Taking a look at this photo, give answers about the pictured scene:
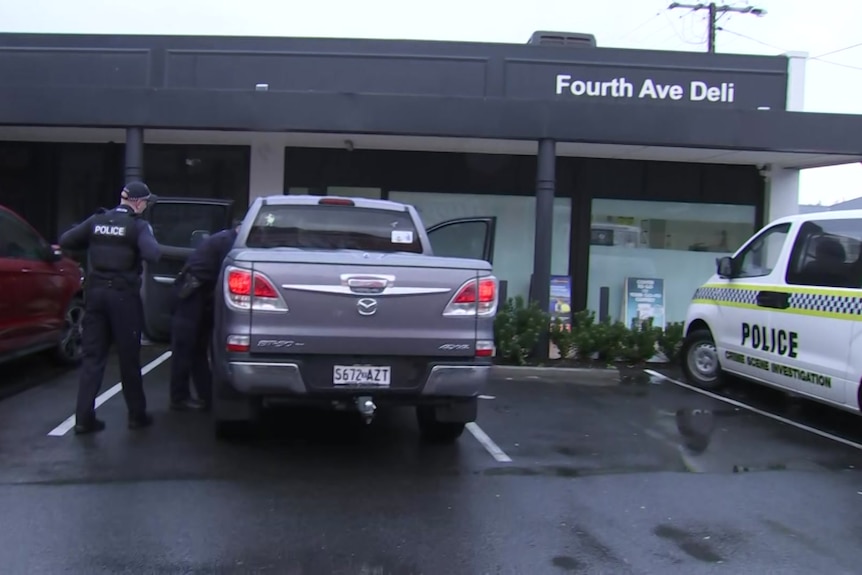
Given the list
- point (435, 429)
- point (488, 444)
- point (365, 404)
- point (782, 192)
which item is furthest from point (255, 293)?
point (782, 192)

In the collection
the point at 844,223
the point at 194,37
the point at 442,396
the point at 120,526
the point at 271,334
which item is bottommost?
the point at 120,526

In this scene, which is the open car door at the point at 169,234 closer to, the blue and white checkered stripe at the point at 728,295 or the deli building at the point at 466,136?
the deli building at the point at 466,136

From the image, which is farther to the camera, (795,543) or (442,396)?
(442,396)

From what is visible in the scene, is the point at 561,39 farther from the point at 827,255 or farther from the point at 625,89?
the point at 827,255

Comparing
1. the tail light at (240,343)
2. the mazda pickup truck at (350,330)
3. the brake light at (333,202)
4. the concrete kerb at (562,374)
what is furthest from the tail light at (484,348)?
the concrete kerb at (562,374)

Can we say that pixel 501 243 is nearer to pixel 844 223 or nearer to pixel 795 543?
pixel 844 223

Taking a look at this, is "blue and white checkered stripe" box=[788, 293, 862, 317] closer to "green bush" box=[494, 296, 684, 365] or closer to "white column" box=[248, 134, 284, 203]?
"green bush" box=[494, 296, 684, 365]

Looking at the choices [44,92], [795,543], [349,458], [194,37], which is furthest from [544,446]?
[194,37]

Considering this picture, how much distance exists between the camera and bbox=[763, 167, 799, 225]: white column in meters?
12.2

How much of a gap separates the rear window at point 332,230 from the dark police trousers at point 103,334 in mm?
1108

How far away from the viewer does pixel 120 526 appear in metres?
4.19

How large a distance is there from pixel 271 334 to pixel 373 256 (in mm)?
920

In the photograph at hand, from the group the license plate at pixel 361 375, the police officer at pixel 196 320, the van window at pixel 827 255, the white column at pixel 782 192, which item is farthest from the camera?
the white column at pixel 782 192

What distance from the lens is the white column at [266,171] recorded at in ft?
40.3
